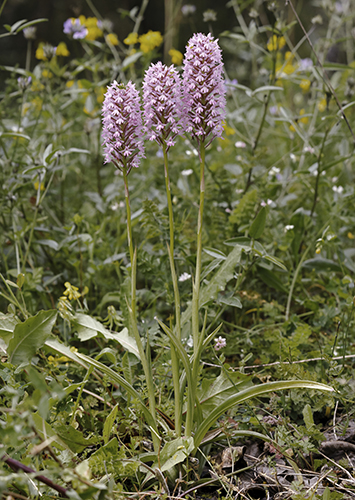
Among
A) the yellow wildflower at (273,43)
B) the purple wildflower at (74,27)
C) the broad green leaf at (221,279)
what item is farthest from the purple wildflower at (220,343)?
the purple wildflower at (74,27)

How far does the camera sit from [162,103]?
994 millimetres

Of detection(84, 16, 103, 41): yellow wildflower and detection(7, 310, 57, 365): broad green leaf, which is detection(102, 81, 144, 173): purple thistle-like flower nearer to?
detection(7, 310, 57, 365): broad green leaf

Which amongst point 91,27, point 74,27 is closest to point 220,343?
point 74,27

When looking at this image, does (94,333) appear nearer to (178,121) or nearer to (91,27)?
(178,121)

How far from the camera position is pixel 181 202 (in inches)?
79.7

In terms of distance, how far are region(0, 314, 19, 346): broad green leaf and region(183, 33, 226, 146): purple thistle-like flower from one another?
758 mm

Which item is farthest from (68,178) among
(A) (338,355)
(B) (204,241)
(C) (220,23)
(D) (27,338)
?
(C) (220,23)

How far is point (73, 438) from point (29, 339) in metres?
0.28

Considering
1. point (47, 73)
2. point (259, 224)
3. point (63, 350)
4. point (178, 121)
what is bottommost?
point (63, 350)

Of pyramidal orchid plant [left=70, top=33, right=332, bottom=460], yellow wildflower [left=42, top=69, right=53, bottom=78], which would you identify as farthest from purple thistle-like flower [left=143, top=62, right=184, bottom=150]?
yellow wildflower [left=42, top=69, right=53, bottom=78]

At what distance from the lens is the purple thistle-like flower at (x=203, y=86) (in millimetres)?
971

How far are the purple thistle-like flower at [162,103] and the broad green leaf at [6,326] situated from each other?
2.26ft

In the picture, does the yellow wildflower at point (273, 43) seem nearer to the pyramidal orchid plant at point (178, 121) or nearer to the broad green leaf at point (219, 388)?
the pyramidal orchid plant at point (178, 121)

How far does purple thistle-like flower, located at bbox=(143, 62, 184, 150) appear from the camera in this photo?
3.18ft
